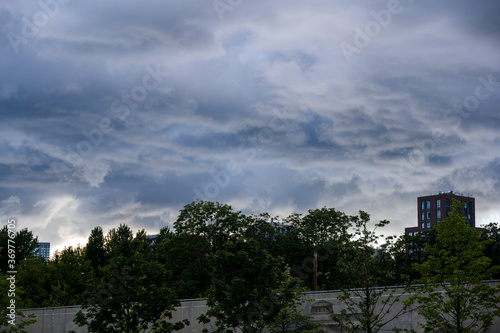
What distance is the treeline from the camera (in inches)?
990

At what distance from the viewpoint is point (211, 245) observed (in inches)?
2574

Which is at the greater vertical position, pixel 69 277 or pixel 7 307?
pixel 7 307

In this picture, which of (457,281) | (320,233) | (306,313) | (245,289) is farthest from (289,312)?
(320,233)

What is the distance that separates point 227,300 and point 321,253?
5323cm

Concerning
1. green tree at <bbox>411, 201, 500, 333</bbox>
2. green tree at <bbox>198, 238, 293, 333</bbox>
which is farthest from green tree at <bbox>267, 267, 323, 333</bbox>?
green tree at <bbox>411, 201, 500, 333</bbox>

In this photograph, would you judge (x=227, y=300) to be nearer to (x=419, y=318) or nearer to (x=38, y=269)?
(x=419, y=318)

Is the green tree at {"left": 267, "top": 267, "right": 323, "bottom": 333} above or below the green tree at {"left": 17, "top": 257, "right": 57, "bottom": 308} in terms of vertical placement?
above

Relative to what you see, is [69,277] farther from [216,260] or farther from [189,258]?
[216,260]

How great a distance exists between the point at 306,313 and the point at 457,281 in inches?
365

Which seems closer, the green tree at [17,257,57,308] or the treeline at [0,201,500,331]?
the treeline at [0,201,500,331]

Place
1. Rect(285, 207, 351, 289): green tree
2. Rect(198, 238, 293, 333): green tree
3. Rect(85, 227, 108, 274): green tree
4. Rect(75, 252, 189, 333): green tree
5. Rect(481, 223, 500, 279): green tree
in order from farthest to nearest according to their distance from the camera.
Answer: Rect(85, 227, 108, 274): green tree → Rect(285, 207, 351, 289): green tree → Rect(481, 223, 500, 279): green tree → Rect(75, 252, 189, 333): green tree → Rect(198, 238, 293, 333): green tree

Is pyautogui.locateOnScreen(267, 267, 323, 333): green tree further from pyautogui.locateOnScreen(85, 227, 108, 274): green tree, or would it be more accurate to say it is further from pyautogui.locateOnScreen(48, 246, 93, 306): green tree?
pyautogui.locateOnScreen(85, 227, 108, 274): green tree

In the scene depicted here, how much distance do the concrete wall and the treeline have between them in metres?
1.26

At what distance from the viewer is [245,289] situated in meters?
24.8
